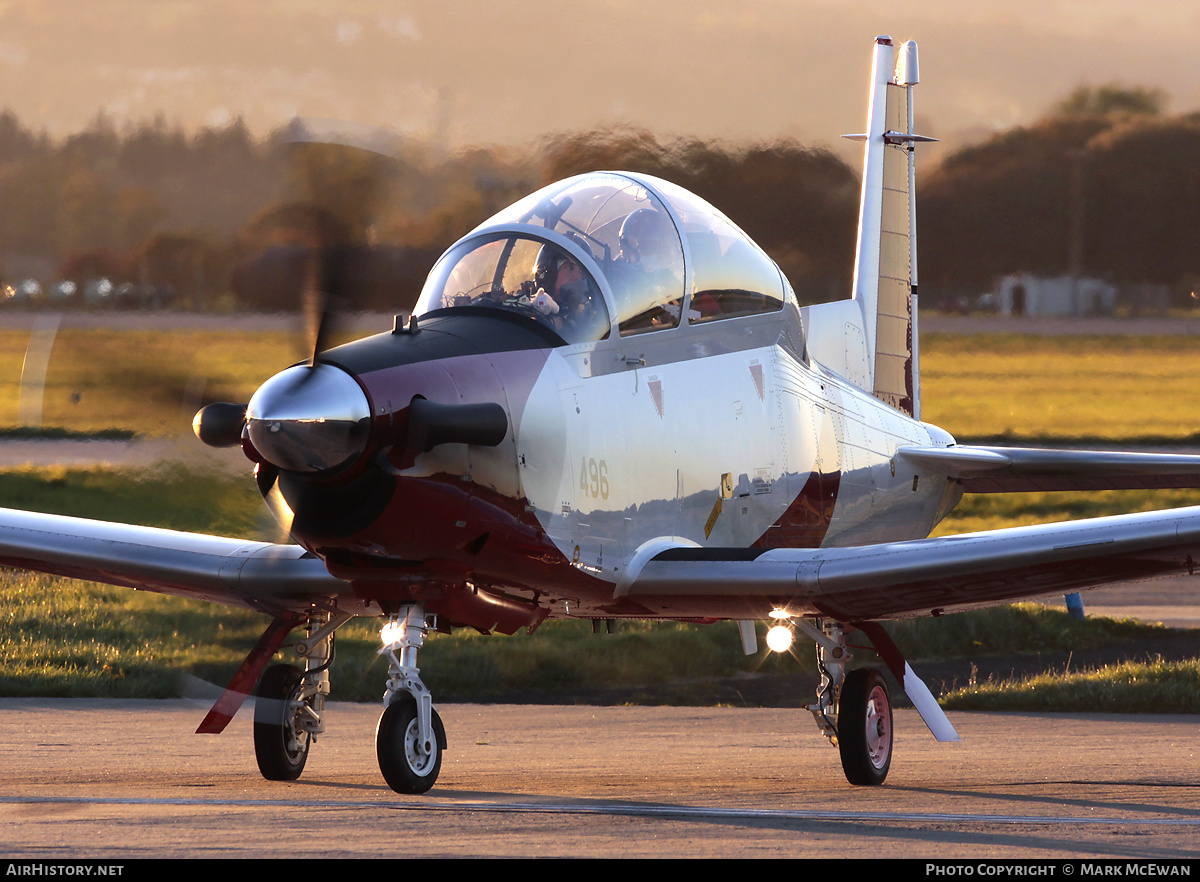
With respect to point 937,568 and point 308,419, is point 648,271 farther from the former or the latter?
point 308,419

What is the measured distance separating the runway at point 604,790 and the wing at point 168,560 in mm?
1092

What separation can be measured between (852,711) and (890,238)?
20.2 ft

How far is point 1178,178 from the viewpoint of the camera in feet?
95.4

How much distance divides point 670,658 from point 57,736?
7256 millimetres

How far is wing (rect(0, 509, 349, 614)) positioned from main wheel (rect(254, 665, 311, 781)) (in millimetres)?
469

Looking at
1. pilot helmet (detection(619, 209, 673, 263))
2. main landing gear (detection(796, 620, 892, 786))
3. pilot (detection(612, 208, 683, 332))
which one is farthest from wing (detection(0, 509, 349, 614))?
main landing gear (detection(796, 620, 892, 786))

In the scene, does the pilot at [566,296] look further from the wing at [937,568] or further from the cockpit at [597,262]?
the wing at [937,568]

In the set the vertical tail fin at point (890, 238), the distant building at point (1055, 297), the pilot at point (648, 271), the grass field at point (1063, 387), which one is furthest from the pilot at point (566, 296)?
the distant building at point (1055, 297)

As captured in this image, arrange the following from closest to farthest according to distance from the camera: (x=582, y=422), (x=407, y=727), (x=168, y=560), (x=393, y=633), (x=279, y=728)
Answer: (x=407, y=727)
(x=393, y=633)
(x=582, y=422)
(x=279, y=728)
(x=168, y=560)

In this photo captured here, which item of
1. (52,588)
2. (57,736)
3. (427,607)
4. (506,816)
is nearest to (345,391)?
(427,607)

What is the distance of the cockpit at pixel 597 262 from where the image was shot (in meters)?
9.18

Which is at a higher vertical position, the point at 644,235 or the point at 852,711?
the point at 644,235

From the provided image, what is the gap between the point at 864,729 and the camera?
400 inches

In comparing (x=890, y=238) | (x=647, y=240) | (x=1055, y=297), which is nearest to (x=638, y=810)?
(x=647, y=240)
